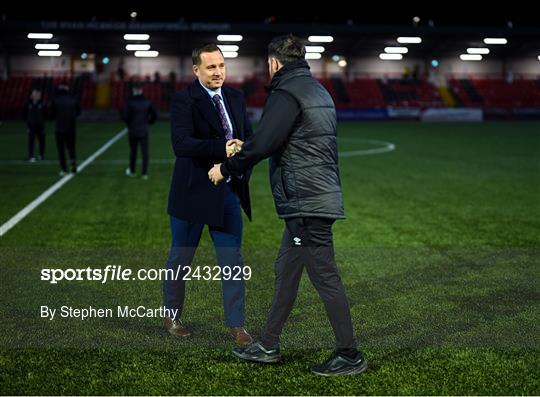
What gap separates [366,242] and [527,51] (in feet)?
188

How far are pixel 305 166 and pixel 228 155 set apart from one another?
0.81 metres

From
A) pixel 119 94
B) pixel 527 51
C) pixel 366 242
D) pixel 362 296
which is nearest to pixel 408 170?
pixel 366 242

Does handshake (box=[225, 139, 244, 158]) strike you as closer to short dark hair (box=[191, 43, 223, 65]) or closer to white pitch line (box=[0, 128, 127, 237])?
short dark hair (box=[191, 43, 223, 65])

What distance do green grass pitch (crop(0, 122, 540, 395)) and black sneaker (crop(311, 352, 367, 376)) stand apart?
0.06 metres

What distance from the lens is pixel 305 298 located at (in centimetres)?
774

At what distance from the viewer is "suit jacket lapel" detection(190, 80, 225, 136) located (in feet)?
20.6

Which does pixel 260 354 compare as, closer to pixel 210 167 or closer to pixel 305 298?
pixel 210 167

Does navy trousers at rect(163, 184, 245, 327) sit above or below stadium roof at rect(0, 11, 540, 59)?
below

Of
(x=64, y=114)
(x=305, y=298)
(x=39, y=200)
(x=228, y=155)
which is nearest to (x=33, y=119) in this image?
(x=64, y=114)

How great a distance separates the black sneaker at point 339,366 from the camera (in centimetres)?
545

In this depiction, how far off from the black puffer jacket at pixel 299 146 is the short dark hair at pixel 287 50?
0.04 m

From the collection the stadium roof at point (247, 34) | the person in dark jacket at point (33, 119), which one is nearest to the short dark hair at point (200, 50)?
the person in dark jacket at point (33, 119)

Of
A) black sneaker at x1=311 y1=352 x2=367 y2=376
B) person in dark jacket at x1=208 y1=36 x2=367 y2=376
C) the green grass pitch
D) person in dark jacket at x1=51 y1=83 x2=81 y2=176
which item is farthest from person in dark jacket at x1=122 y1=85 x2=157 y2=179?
black sneaker at x1=311 y1=352 x2=367 y2=376

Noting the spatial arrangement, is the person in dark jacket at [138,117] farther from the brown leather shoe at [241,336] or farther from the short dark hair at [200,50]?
the brown leather shoe at [241,336]
